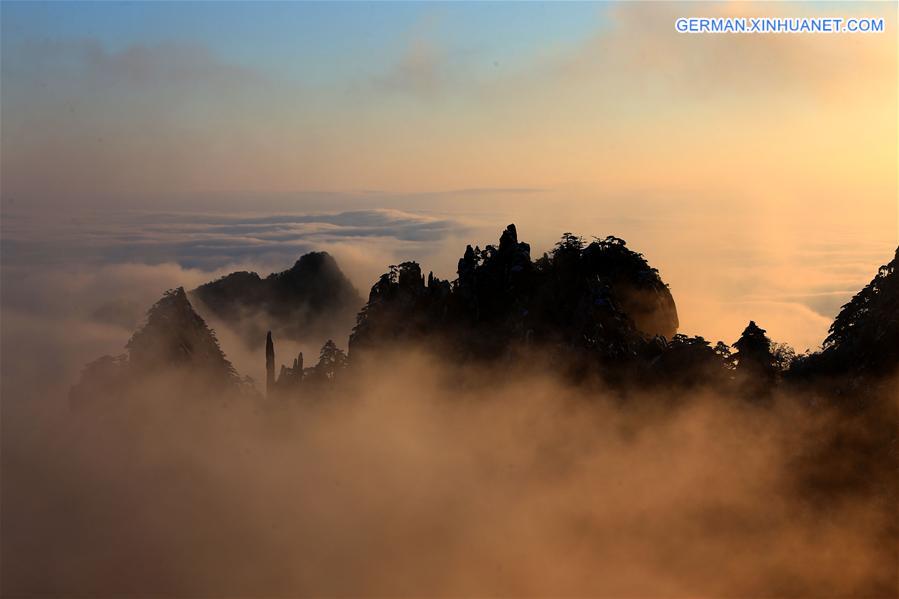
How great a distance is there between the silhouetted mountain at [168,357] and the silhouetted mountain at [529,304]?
23689 mm

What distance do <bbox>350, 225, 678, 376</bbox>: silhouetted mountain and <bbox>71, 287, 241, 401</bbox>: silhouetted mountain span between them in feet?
77.7

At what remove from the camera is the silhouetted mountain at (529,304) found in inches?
2960

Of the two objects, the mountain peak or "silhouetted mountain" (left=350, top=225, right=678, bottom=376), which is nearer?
"silhouetted mountain" (left=350, top=225, right=678, bottom=376)

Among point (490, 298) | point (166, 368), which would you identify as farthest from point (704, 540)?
point (166, 368)

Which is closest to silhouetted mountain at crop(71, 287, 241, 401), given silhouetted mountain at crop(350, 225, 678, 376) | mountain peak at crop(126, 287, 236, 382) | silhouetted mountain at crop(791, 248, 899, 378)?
mountain peak at crop(126, 287, 236, 382)

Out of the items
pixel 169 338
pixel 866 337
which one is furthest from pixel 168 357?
pixel 866 337

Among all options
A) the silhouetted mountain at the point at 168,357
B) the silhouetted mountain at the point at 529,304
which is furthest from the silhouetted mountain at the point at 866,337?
the silhouetted mountain at the point at 168,357

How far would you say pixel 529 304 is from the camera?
78812 mm

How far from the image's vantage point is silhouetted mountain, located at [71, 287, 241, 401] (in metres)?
99.0

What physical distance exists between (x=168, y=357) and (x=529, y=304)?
4223 centimetres

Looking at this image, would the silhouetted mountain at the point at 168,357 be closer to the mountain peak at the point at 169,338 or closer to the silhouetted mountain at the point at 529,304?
the mountain peak at the point at 169,338

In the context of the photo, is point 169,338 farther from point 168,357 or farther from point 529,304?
point 529,304

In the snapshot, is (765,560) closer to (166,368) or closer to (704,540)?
(704,540)

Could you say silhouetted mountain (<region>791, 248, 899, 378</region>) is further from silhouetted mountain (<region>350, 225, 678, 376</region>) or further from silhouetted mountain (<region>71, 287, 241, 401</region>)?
silhouetted mountain (<region>71, 287, 241, 401</region>)
